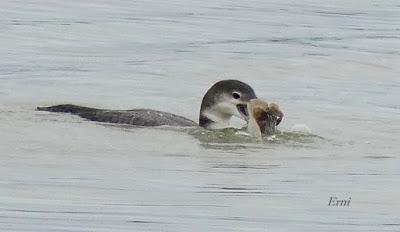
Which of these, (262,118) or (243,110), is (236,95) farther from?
(262,118)

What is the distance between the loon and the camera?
54.1ft

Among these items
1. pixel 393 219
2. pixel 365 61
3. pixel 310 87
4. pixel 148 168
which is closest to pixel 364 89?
pixel 310 87

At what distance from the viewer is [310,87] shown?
65.8 feet

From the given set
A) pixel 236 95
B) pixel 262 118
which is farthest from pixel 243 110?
pixel 262 118

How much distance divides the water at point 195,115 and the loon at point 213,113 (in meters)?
0.23

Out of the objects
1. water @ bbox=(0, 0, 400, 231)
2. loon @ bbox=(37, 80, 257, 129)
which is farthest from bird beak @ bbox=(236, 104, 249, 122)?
water @ bbox=(0, 0, 400, 231)

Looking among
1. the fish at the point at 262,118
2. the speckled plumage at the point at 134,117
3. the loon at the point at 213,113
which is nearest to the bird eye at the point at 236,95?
the loon at the point at 213,113

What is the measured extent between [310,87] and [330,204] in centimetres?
750

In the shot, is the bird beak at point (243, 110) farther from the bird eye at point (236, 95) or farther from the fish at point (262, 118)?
the fish at point (262, 118)

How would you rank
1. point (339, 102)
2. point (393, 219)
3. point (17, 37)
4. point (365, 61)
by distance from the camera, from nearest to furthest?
point (393, 219)
point (339, 102)
point (365, 61)
point (17, 37)

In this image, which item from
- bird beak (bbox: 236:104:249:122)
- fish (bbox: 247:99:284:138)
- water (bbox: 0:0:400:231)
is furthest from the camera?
bird beak (bbox: 236:104:249:122)

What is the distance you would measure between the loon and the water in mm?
233

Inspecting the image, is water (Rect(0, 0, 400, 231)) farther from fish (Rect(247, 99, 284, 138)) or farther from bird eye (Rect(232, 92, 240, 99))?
bird eye (Rect(232, 92, 240, 99))

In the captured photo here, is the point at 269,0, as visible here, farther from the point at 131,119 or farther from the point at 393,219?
the point at 393,219
